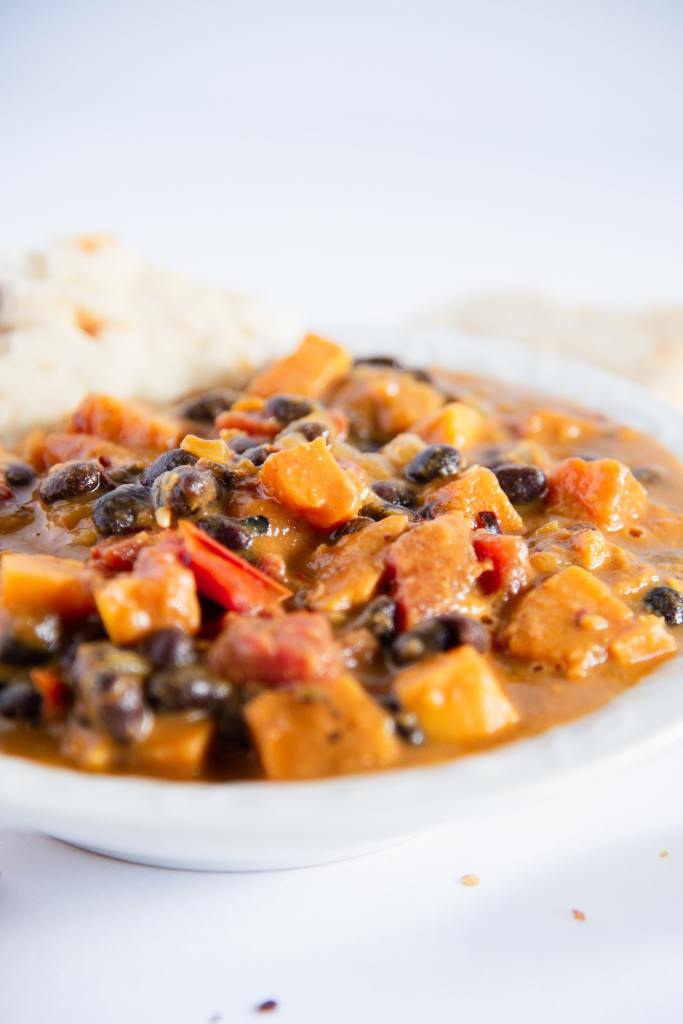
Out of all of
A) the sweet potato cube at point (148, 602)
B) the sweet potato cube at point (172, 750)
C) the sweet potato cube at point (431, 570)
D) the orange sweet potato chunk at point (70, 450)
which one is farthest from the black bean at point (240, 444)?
the sweet potato cube at point (172, 750)

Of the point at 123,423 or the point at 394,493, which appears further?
the point at 123,423

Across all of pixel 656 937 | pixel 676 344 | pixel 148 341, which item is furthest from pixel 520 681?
pixel 676 344

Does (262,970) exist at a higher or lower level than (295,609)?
lower

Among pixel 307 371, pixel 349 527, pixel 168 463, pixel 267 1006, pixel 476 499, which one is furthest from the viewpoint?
pixel 307 371

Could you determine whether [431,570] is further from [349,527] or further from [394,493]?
[394,493]

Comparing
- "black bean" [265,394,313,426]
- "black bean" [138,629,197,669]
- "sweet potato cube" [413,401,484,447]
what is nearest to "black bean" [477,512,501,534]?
"sweet potato cube" [413,401,484,447]

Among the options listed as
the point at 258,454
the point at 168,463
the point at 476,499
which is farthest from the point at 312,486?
the point at 476,499

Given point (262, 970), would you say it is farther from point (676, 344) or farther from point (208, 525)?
point (676, 344)
